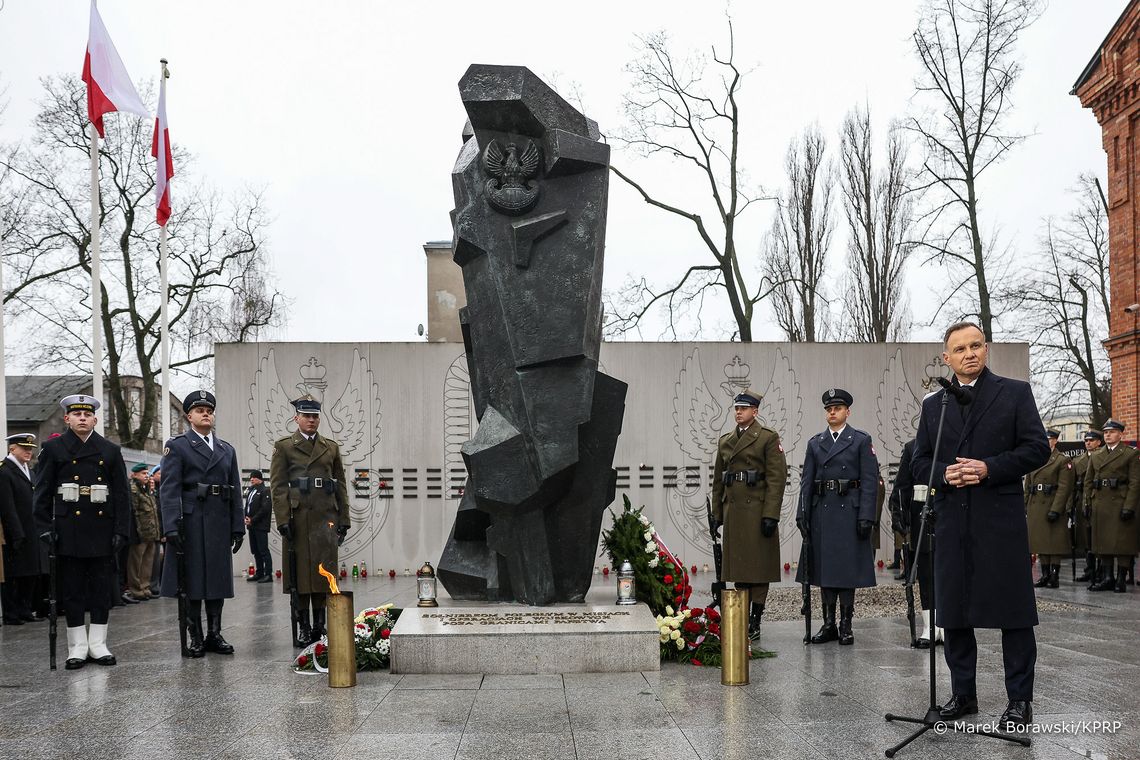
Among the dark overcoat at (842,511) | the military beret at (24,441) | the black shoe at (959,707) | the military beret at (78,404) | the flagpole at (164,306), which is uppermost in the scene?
the flagpole at (164,306)

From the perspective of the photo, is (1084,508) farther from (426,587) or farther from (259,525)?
(259,525)

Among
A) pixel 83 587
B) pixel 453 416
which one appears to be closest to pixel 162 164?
pixel 453 416

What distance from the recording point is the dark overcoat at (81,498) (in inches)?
283

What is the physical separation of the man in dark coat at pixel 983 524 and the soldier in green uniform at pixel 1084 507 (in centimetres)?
915

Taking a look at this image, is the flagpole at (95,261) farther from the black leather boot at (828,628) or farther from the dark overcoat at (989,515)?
the dark overcoat at (989,515)

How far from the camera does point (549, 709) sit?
17.5 ft

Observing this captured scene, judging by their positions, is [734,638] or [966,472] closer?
[966,472]

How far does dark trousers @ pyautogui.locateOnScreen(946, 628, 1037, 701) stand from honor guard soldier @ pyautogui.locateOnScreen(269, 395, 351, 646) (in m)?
4.60

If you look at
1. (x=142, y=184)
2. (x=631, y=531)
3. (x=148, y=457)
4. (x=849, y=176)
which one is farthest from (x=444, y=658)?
(x=849, y=176)

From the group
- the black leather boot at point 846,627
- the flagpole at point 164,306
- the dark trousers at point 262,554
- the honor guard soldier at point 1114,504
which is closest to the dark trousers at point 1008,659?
the black leather boot at point 846,627

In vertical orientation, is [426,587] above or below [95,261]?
below

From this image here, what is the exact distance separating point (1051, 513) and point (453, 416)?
26.7 feet

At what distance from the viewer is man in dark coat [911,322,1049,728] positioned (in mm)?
4773

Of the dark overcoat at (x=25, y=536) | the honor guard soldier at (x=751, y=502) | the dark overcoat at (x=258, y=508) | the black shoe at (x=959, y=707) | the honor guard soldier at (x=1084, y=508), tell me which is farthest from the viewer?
the dark overcoat at (x=258, y=508)
